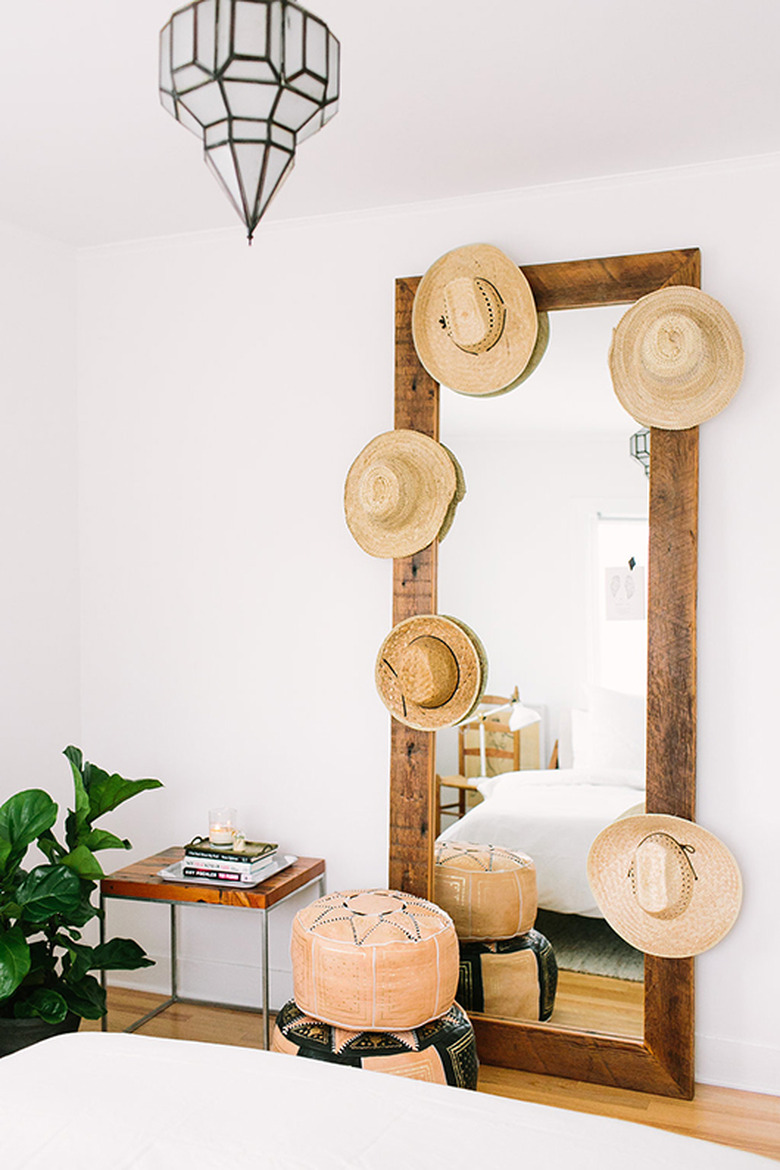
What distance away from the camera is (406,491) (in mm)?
3162

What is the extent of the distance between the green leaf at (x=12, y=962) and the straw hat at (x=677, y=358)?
229cm

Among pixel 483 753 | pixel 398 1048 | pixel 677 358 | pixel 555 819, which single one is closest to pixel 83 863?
pixel 398 1048

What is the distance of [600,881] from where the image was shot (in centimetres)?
299

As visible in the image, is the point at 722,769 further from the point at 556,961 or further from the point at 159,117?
the point at 159,117

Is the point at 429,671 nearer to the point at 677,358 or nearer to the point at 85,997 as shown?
the point at 677,358

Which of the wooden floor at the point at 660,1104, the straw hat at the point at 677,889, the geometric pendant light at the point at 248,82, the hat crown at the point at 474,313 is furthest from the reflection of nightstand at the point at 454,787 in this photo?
the geometric pendant light at the point at 248,82

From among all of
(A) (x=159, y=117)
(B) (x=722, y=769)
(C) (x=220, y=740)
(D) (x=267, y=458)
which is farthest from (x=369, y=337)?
(B) (x=722, y=769)

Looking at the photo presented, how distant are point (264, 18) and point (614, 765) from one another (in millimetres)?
2359

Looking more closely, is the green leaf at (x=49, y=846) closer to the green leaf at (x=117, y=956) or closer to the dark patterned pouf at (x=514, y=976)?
the green leaf at (x=117, y=956)

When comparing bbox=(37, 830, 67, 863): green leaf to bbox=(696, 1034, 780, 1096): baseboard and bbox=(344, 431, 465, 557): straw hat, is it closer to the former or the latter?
Answer: bbox=(344, 431, 465, 557): straw hat

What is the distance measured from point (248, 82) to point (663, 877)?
2357 mm

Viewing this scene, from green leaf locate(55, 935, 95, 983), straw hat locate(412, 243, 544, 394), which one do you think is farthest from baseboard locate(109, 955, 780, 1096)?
straw hat locate(412, 243, 544, 394)

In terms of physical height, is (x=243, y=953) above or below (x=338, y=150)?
below

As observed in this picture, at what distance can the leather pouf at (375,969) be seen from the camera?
263 cm
